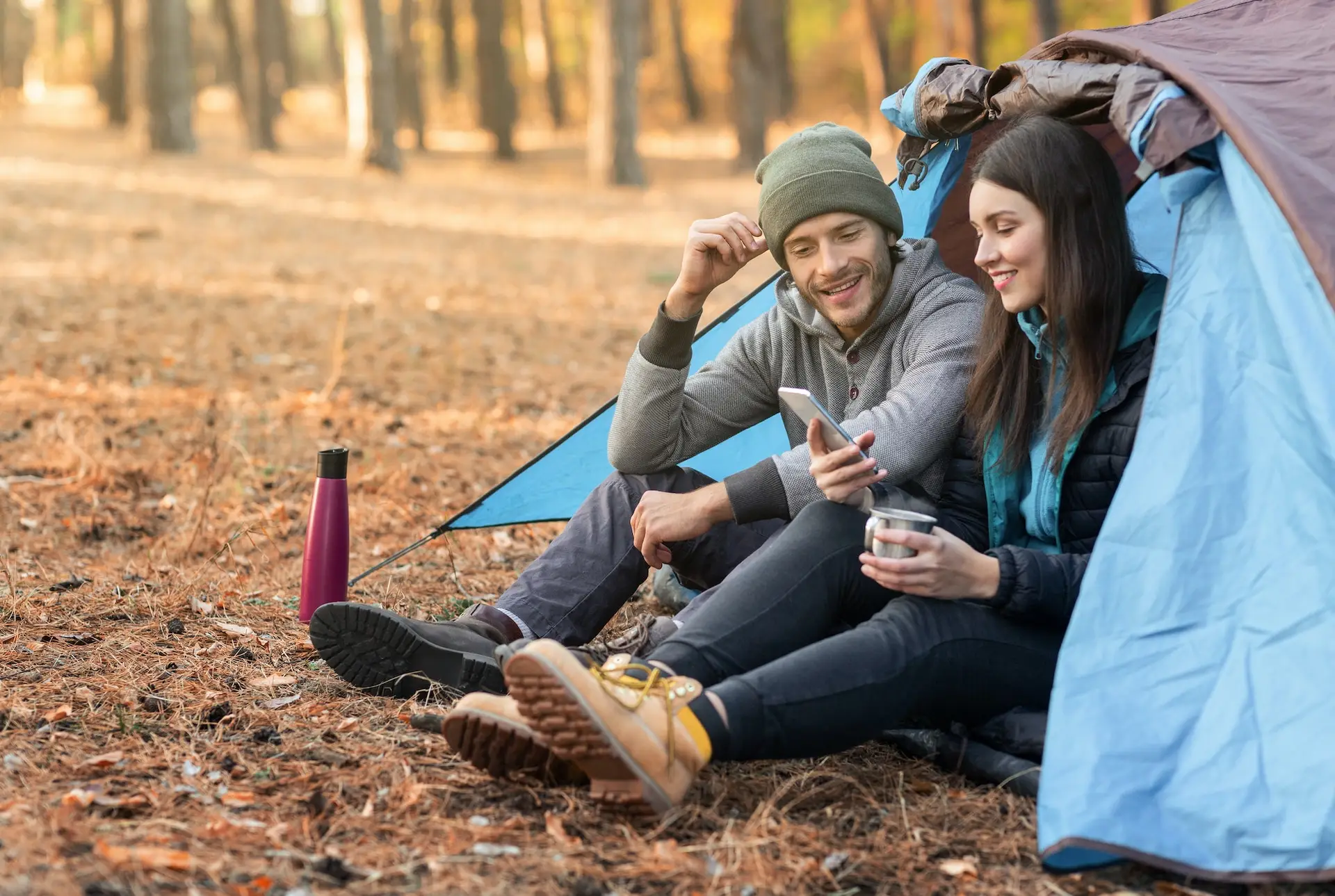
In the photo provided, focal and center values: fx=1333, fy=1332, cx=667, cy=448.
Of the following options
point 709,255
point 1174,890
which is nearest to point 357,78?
point 709,255

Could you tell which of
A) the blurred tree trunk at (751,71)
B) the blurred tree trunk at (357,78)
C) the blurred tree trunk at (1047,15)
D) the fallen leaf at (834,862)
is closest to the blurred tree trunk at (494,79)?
the blurred tree trunk at (357,78)

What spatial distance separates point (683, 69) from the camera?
26344mm

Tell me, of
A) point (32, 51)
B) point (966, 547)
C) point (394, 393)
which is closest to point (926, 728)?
point (966, 547)

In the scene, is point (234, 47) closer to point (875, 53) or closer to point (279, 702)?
point (875, 53)

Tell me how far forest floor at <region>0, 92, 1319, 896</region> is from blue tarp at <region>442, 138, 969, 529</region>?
27 centimetres

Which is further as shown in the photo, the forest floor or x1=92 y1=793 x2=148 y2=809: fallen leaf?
x1=92 y1=793 x2=148 y2=809: fallen leaf

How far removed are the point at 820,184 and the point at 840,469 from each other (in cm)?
75

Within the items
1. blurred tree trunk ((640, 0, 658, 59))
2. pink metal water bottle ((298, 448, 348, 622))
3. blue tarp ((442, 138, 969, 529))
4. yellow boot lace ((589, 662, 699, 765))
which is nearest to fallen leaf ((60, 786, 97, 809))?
yellow boot lace ((589, 662, 699, 765))

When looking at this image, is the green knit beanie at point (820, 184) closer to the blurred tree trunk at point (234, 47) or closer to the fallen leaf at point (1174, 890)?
the fallen leaf at point (1174, 890)

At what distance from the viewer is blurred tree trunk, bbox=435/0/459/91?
23.8m

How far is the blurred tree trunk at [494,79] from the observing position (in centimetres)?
1909

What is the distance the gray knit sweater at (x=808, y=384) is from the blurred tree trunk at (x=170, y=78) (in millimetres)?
14456

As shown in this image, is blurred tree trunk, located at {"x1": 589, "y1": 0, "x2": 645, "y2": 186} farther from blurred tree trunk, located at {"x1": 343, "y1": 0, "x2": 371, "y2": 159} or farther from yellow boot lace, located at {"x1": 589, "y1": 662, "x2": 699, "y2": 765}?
yellow boot lace, located at {"x1": 589, "y1": 662, "x2": 699, "y2": 765}

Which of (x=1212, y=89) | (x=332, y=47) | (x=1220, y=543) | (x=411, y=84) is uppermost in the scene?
(x=332, y=47)
